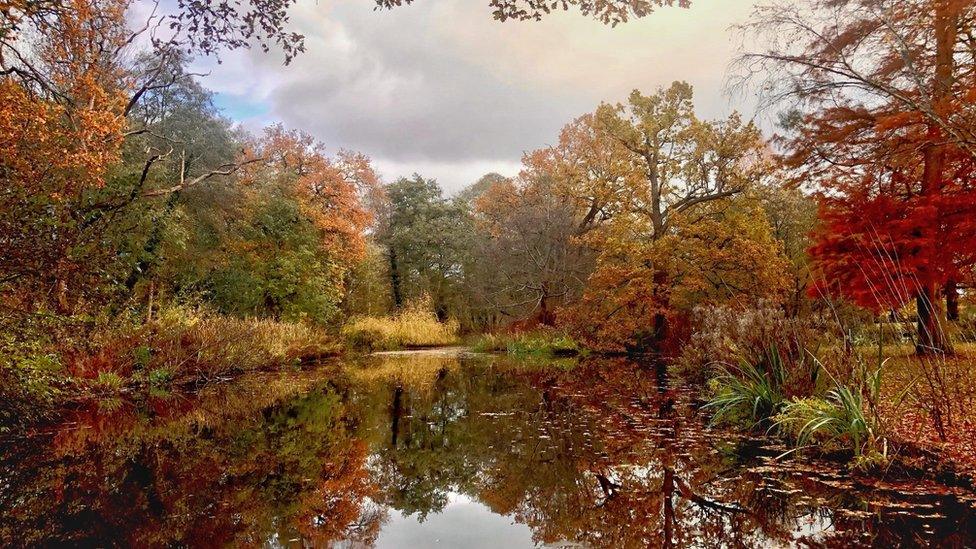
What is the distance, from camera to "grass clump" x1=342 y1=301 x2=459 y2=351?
2297 centimetres

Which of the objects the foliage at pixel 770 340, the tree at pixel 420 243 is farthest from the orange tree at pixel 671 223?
the tree at pixel 420 243

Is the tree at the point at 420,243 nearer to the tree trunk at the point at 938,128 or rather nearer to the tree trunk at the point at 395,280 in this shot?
the tree trunk at the point at 395,280

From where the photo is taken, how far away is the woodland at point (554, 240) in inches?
231

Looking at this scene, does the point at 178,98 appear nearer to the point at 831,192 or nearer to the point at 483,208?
the point at 483,208

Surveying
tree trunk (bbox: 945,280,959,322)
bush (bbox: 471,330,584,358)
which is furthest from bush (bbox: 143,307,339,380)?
tree trunk (bbox: 945,280,959,322)

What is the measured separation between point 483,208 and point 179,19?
26458 mm

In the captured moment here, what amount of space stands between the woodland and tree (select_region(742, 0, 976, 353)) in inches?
2.5

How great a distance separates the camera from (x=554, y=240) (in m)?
22.9

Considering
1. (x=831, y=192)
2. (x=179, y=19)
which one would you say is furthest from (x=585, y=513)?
→ (x=831, y=192)

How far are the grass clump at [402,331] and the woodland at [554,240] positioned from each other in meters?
0.14

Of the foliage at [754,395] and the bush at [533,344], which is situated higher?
the foliage at [754,395]

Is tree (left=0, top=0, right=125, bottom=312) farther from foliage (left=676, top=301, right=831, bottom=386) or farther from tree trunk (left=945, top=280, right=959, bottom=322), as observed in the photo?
tree trunk (left=945, top=280, right=959, bottom=322)

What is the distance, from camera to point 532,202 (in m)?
25.5

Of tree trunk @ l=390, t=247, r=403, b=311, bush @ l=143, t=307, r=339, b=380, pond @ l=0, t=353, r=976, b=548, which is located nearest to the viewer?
pond @ l=0, t=353, r=976, b=548
